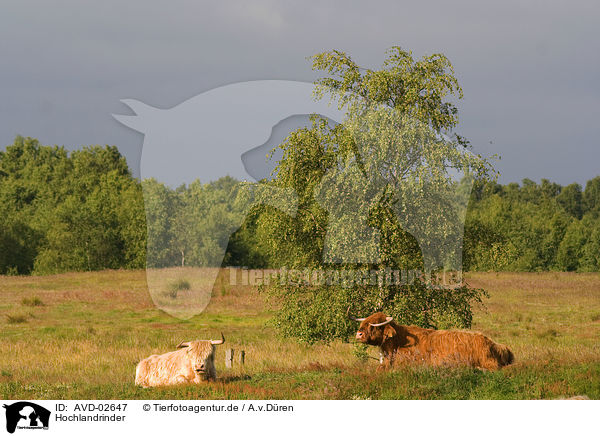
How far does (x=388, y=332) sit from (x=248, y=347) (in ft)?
36.7

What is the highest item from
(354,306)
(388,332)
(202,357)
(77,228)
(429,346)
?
(77,228)

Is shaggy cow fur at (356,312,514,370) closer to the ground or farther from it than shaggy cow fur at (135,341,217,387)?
farther from it

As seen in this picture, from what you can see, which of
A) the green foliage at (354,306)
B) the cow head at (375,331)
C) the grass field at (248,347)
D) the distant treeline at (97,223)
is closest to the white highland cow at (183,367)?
the grass field at (248,347)

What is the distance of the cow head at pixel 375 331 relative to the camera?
1461 centimetres

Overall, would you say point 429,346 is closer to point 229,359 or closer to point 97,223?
point 229,359

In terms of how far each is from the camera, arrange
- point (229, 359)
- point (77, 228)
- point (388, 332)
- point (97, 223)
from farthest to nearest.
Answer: point (97, 223) → point (77, 228) → point (229, 359) → point (388, 332)

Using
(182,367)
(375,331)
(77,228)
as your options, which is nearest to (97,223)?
(77,228)

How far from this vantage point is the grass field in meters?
12.9

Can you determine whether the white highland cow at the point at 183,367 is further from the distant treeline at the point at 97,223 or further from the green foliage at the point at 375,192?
the distant treeline at the point at 97,223

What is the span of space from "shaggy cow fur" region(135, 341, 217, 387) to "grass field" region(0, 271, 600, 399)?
39cm

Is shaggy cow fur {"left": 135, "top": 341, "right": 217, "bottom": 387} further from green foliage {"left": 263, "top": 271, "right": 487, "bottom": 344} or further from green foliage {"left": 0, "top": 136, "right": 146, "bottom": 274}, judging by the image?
green foliage {"left": 0, "top": 136, "right": 146, "bottom": 274}

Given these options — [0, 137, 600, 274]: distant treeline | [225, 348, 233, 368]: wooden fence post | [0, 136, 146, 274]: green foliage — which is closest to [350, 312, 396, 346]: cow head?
[225, 348, 233, 368]: wooden fence post

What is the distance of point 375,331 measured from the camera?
1464 cm
